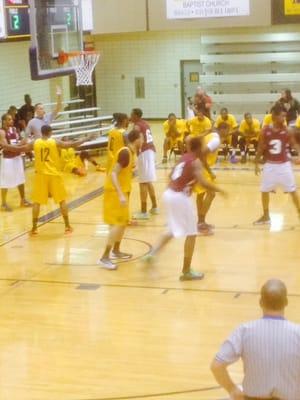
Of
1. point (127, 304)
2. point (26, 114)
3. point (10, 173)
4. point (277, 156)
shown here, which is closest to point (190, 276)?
point (127, 304)

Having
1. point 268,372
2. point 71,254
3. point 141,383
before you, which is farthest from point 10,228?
point 268,372

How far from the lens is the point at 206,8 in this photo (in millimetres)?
18516

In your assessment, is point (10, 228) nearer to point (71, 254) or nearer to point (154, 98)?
point (71, 254)

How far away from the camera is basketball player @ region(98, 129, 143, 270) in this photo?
9.30 metres

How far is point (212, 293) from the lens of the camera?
877 centimetres

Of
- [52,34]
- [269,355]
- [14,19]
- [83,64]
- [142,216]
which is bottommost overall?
[142,216]

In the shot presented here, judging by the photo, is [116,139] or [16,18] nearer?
[116,139]

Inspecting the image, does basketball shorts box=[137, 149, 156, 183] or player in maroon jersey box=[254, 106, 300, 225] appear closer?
player in maroon jersey box=[254, 106, 300, 225]

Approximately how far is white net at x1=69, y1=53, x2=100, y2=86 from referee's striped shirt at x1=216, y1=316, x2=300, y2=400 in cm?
1141

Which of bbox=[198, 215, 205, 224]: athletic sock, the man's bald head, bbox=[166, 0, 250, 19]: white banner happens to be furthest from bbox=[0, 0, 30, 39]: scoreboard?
the man's bald head

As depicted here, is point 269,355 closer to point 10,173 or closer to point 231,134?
point 10,173

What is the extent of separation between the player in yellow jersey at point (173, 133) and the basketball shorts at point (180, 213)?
337 inches

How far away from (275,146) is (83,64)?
5.47 meters

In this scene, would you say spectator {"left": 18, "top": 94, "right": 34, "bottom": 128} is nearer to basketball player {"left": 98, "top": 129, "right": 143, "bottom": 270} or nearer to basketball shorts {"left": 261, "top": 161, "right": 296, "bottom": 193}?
basketball shorts {"left": 261, "top": 161, "right": 296, "bottom": 193}
